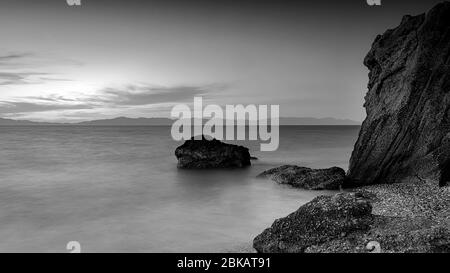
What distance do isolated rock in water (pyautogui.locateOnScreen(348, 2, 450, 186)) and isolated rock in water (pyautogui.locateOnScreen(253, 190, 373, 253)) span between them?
640cm

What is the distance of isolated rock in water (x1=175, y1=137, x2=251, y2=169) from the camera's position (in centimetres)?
2564

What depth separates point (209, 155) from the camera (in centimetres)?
2566

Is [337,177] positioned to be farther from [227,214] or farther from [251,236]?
[251,236]

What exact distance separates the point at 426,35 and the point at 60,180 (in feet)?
67.8

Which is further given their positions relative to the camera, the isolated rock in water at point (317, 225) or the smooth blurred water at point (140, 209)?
the smooth blurred water at point (140, 209)

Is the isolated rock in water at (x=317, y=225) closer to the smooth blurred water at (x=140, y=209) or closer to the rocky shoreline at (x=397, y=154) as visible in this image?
the rocky shoreline at (x=397, y=154)

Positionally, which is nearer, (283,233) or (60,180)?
(283,233)

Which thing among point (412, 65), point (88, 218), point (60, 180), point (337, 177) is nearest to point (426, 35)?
point (412, 65)

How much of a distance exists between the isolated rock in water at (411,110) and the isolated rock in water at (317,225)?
21.0ft

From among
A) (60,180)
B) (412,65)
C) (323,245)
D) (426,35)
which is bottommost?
(60,180)

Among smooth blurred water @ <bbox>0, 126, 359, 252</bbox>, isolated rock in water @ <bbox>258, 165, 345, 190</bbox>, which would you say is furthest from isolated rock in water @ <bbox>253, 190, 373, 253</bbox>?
isolated rock in water @ <bbox>258, 165, 345, 190</bbox>

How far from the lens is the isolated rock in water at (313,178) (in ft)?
57.1

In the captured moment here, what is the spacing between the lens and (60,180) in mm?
22562

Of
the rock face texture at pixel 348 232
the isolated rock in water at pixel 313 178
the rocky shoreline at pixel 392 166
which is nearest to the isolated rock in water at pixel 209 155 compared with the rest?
the rocky shoreline at pixel 392 166
